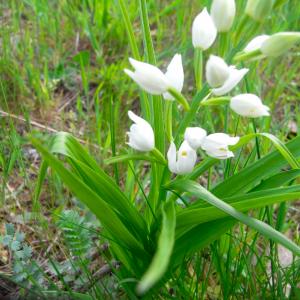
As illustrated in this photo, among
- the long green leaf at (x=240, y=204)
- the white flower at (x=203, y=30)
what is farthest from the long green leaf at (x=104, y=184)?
the white flower at (x=203, y=30)

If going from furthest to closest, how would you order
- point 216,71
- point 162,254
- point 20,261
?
point 20,261, point 216,71, point 162,254

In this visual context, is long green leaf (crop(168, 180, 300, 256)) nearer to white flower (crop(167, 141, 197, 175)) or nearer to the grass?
white flower (crop(167, 141, 197, 175))

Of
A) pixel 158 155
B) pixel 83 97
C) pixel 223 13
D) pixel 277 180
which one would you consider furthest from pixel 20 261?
pixel 83 97

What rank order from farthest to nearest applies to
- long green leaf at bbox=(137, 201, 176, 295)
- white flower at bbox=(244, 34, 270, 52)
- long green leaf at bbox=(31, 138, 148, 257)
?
white flower at bbox=(244, 34, 270, 52), long green leaf at bbox=(31, 138, 148, 257), long green leaf at bbox=(137, 201, 176, 295)

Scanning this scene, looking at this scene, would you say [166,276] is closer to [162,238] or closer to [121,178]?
[162,238]

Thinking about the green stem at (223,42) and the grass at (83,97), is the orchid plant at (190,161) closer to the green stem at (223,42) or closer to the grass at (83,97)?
the green stem at (223,42)

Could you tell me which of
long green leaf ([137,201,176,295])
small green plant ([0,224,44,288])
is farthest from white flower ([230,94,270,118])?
small green plant ([0,224,44,288])

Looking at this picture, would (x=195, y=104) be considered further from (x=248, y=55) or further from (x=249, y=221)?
(x=249, y=221)
